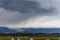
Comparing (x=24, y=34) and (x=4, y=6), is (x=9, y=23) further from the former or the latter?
(x=24, y=34)

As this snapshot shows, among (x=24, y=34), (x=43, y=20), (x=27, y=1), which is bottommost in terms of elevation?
(x=24, y=34)

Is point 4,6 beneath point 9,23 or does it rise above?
above

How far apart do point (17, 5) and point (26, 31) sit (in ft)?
9.62

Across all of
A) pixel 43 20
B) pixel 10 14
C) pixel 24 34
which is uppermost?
pixel 10 14

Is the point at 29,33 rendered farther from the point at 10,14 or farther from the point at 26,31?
the point at 10,14

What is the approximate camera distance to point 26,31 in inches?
396

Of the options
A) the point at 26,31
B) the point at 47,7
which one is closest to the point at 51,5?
the point at 47,7

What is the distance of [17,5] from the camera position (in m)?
12.2

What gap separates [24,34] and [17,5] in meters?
3.15

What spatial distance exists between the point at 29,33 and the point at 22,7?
303 centimetres

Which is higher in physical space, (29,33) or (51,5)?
(51,5)

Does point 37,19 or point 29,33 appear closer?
point 29,33

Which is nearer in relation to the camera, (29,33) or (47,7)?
(29,33)

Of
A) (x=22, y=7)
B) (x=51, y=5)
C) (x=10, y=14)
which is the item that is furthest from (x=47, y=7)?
(x=10, y=14)
